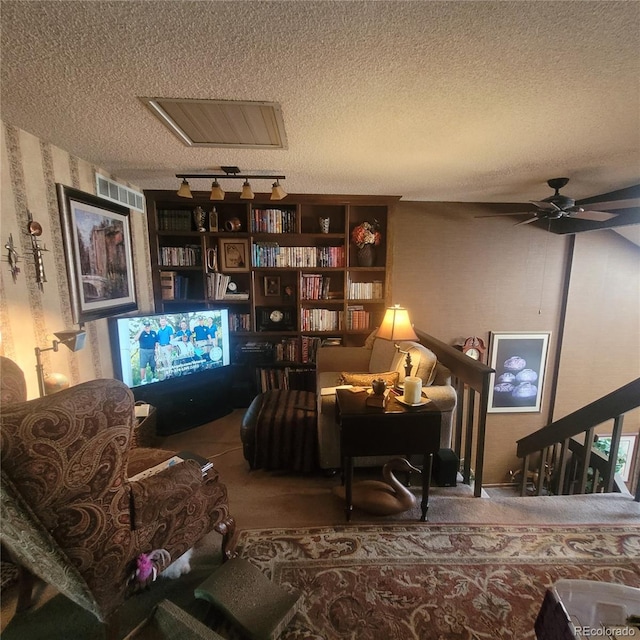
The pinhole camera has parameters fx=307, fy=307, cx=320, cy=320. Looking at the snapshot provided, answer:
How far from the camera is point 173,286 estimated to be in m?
3.27

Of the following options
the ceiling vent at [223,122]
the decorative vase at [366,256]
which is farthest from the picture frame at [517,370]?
the ceiling vent at [223,122]

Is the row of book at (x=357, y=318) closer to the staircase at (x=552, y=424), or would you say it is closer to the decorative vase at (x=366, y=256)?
the decorative vase at (x=366, y=256)

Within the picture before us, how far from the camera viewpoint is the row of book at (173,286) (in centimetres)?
324

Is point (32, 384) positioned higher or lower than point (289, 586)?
higher

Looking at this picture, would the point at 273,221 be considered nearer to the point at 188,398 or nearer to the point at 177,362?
the point at 177,362

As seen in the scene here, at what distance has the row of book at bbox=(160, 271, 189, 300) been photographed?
3.24 metres

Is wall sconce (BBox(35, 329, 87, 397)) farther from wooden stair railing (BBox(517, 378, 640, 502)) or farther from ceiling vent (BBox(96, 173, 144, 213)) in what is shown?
wooden stair railing (BBox(517, 378, 640, 502))

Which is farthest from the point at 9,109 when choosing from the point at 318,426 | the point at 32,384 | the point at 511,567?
the point at 511,567

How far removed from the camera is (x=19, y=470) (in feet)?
2.56

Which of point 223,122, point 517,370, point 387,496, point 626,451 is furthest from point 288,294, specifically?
point 626,451

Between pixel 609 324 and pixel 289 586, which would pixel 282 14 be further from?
pixel 609 324

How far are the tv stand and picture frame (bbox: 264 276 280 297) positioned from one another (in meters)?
0.96

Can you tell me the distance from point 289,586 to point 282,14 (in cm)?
221

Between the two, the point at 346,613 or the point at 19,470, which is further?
the point at 346,613
